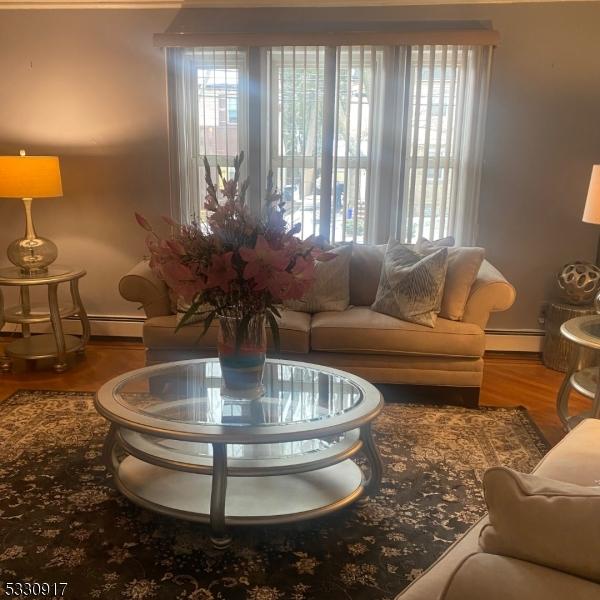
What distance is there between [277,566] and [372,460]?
1.83 ft

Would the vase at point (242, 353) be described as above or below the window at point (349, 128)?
below

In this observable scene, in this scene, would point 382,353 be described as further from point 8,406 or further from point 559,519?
point 559,519

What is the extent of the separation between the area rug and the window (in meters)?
1.82

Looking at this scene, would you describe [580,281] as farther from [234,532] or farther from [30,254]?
[30,254]

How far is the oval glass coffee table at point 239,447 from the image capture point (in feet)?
7.00

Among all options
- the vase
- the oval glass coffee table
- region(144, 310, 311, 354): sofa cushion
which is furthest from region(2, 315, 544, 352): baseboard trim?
the vase

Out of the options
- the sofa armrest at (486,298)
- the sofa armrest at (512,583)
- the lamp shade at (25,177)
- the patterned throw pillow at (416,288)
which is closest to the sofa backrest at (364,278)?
the patterned throw pillow at (416,288)

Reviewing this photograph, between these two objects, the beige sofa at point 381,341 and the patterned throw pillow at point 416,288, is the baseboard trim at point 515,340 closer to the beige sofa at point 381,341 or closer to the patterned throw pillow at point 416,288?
the beige sofa at point 381,341

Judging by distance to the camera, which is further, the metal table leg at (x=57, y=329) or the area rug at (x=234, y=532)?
the metal table leg at (x=57, y=329)

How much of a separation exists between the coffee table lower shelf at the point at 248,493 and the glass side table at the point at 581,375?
47.3 inches

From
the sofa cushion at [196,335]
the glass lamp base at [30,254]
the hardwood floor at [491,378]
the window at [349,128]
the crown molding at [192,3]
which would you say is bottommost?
the hardwood floor at [491,378]

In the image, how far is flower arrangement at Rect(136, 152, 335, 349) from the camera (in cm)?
216

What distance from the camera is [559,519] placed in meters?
1.00

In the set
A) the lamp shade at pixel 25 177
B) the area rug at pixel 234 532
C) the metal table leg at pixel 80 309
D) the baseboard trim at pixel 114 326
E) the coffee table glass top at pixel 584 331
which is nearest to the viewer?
the area rug at pixel 234 532
